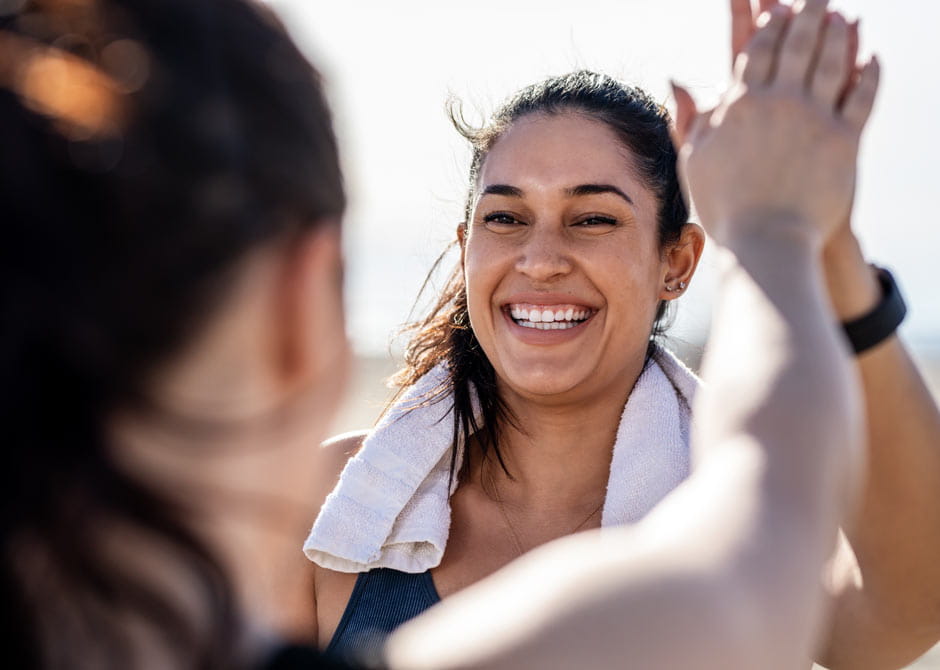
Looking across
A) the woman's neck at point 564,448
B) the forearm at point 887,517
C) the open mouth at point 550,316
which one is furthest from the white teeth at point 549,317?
the forearm at point 887,517

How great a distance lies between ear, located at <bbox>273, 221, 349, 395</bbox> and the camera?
37.0 inches

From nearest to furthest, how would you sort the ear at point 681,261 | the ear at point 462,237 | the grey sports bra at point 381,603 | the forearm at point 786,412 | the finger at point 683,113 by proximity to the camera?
the forearm at point 786,412, the finger at point 683,113, the grey sports bra at point 381,603, the ear at point 681,261, the ear at point 462,237

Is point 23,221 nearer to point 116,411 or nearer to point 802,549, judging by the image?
point 116,411

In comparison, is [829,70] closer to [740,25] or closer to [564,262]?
[740,25]

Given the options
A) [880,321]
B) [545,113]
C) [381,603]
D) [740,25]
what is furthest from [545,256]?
[740,25]

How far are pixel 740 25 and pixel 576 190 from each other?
1.77 metres

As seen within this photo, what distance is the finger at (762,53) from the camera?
1.20 meters

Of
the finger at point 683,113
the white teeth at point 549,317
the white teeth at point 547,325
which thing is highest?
the finger at point 683,113

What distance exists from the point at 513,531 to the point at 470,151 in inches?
48.9

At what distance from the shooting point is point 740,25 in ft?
4.71

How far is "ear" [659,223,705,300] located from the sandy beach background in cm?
74

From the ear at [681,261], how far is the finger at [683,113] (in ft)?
6.64

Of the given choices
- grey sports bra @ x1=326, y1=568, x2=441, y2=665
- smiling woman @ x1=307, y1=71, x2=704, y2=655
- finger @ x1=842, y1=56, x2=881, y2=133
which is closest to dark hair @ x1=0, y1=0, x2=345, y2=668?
finger @ x1=842, y1=56, x2=881, y2=133

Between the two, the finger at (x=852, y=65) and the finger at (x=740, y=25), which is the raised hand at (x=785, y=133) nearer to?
the finger at (x=852, y=65)
